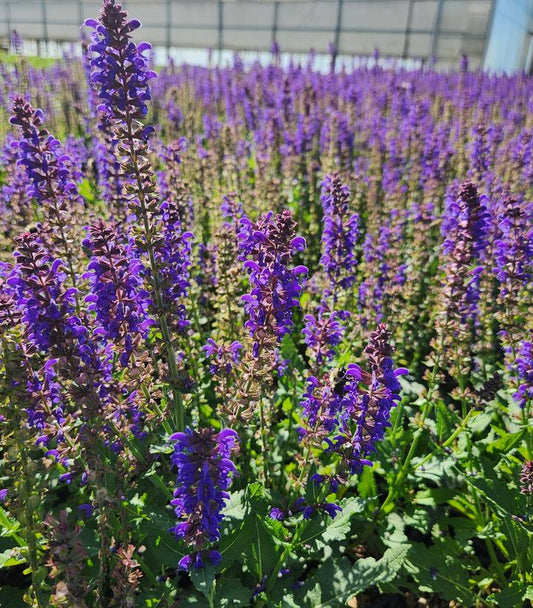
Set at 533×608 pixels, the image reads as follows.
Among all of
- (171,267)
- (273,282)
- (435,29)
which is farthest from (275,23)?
(273,282)

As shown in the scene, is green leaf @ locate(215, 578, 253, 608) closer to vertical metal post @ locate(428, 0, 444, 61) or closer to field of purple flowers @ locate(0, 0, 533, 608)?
field of purple flowers @ locate(0, 0, 533, 608)

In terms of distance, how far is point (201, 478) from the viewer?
69.6 inches

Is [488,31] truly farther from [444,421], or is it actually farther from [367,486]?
[367,486]

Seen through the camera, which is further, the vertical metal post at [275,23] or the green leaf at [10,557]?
the vertical metal post at [275,23]

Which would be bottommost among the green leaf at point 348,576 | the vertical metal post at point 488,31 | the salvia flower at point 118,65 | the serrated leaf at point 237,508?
the green leaf at point 348,576

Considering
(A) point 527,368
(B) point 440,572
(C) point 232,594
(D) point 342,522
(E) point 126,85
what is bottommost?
(B) point 440,572

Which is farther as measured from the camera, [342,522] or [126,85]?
[342,522]

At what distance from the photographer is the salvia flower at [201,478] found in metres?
1.75

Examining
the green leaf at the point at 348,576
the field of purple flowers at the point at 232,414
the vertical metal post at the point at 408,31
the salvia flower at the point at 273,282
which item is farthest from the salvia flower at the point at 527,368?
the vertical metal post at the point at 408,31

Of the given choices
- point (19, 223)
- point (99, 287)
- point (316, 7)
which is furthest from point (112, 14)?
point (316, 7)

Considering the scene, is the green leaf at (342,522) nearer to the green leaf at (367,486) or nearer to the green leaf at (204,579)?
the green leaf at (367,486)

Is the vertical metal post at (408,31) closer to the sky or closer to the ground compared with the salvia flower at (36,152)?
closer to the sky

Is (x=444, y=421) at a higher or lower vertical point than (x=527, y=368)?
lower

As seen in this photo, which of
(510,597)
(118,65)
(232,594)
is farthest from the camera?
(510,597)
